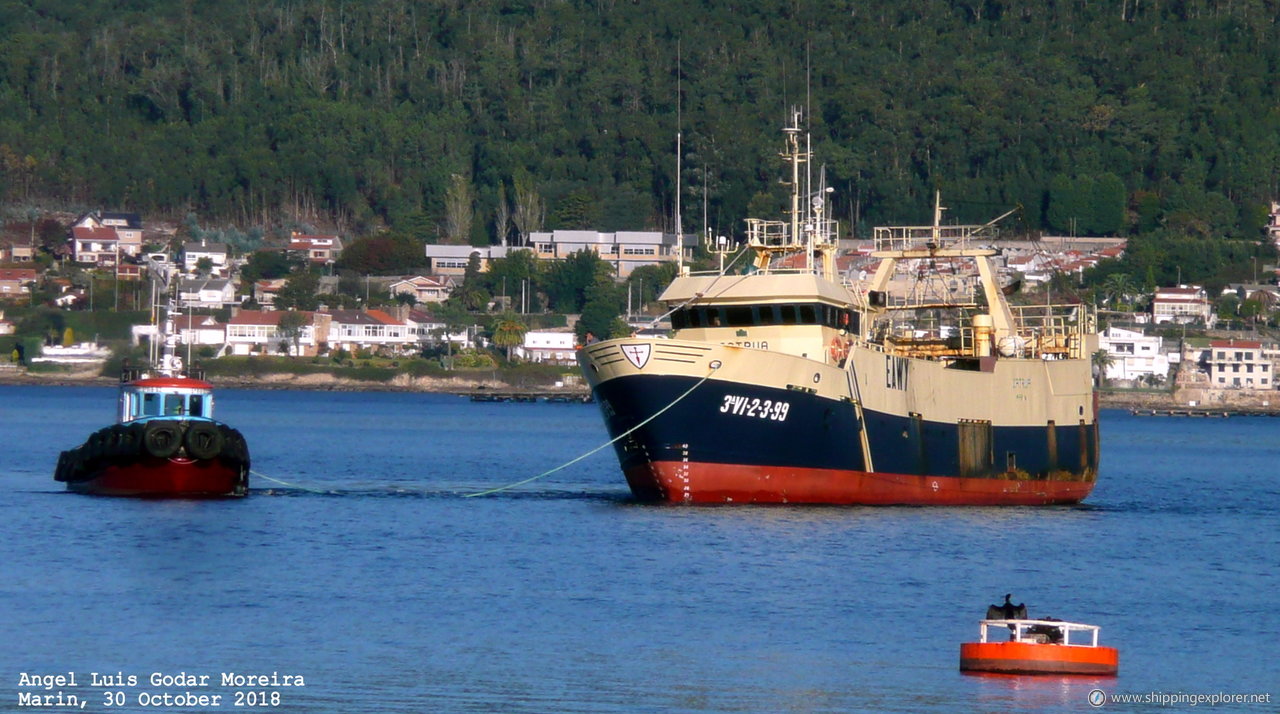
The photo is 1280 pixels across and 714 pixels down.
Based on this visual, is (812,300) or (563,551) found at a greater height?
(812,300)

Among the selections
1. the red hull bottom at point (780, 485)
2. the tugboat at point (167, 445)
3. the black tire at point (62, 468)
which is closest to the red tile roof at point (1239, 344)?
the red hull bottom at point (780, 485)

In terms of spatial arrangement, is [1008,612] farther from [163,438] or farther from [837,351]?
[163,438]

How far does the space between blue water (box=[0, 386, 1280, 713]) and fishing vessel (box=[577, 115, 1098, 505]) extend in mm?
1094

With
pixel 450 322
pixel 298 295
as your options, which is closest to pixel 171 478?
pixel 450 322

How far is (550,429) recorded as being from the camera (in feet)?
378

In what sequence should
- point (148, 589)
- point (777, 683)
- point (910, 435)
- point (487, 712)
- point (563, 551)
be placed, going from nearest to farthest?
point (487, 712), point (777, 683), point (148, 589), point (563, 551), point (910, 435)

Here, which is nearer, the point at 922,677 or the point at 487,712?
the point at 487,712

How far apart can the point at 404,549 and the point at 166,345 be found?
43.3 ft

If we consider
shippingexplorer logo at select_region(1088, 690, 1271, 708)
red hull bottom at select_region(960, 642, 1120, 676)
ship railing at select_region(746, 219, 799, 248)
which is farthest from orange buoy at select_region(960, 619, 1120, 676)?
ship railing at select_region(746, 219, 799, 248)

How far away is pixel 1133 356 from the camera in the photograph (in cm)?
17450

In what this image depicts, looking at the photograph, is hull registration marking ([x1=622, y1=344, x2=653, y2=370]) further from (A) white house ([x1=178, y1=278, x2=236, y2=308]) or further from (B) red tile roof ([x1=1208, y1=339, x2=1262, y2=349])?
(A) white house ([x1=178, y1=278, x2=236, y2=308])

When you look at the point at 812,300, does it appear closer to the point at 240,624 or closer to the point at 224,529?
the point at 224,529

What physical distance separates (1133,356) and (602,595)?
14359 cm

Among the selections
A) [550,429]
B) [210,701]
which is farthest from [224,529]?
[550,429]
